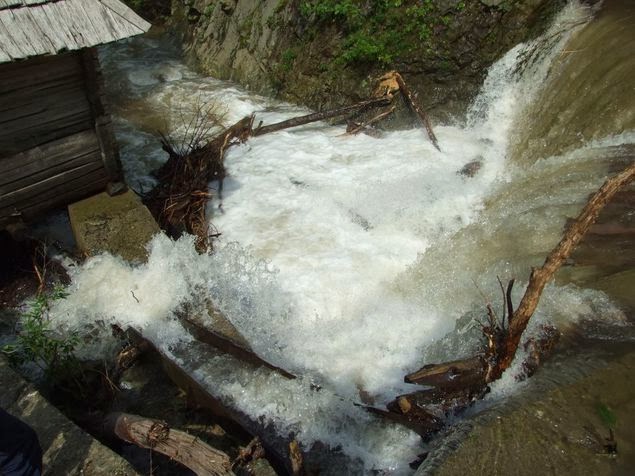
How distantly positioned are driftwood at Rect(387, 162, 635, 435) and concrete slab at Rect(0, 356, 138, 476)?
203 cm

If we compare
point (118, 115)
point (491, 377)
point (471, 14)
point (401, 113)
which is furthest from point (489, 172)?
point (118, 115)

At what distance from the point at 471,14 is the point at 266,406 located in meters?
6.29

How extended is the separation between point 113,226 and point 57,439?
94.9 inches

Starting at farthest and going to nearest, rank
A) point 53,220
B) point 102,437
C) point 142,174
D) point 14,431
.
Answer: point 142,174
point 53,220
point 102,437
point 14,431

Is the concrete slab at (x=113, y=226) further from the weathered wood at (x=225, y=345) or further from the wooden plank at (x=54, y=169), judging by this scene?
the weathered wood at (x=225, y=345)

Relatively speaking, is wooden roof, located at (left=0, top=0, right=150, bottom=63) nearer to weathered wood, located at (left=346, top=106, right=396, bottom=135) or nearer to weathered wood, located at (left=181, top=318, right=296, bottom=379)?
weathered wood, located at (left=181, top=318, right=296, bottom=379)

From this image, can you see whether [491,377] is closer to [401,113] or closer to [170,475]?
[170,475]

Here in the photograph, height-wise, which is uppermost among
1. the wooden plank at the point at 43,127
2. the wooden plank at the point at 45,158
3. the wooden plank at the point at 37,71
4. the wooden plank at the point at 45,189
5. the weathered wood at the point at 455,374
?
the wooden plank at the point at 37,71

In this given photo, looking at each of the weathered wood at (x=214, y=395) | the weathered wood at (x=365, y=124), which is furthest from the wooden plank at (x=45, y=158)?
the weathered wood at (x=365, y=124)

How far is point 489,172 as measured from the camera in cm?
643

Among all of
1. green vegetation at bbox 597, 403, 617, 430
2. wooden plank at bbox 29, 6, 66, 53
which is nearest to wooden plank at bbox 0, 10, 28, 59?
wooden plank at bbox 29, 6, 66, 53

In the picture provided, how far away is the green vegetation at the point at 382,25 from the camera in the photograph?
291 inches

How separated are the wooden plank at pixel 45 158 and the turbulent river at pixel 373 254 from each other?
1.04 metres

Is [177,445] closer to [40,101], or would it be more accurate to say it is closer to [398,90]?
[40,101]
